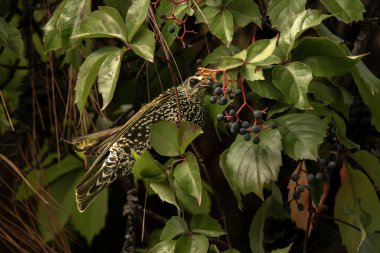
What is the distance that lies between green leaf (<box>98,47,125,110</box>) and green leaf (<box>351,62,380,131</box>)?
30cm

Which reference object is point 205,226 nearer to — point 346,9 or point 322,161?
point 322,161

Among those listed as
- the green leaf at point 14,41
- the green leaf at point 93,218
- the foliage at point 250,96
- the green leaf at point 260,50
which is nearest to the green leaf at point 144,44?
the foliage at point 250,96

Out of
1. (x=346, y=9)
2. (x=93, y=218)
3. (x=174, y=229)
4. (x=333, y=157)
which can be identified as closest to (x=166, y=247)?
(x=174, y=229)

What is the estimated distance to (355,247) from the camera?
100cm

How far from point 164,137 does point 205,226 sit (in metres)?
0.13

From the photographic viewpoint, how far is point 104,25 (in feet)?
2.72

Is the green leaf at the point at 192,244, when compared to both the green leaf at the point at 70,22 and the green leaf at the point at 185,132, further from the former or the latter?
the green leaf at the point at 70,22

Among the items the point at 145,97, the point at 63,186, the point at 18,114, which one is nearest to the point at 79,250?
the point at 63,186

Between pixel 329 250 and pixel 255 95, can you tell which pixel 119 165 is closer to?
Result: pixel 255 95

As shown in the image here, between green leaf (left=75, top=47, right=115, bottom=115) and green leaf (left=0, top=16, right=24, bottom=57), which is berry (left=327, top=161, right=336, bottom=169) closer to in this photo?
green leaf (left=75, top=47, right=115, bottom=115)

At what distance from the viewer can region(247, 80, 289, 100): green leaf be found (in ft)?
2.75

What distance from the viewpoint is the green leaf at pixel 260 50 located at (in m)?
0.79

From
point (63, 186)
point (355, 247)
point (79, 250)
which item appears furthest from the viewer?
point (79, 250)

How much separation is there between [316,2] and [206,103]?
1.66 ft
